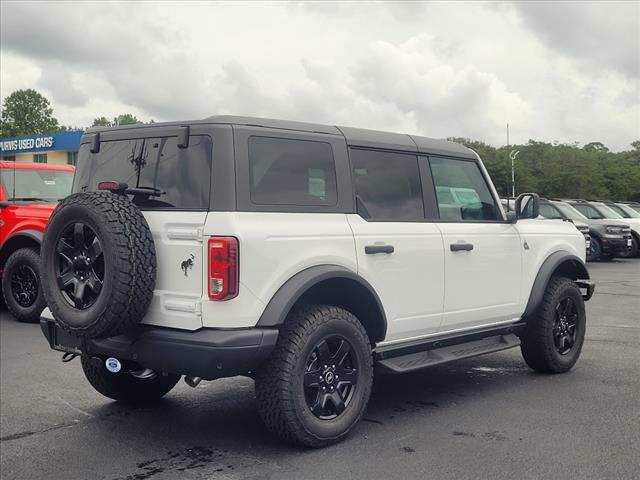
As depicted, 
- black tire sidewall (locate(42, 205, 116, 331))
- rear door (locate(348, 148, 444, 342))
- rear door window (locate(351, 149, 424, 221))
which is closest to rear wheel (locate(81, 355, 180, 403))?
black tire sidewall (locate(42, 205, 116, 331))

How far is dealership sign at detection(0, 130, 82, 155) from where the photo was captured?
47.6 metres

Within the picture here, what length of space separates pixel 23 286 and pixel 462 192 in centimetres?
607

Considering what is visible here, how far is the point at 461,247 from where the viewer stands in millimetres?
5398

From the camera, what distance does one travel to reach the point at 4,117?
102 metres

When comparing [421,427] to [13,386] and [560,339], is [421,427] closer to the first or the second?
[560,339]

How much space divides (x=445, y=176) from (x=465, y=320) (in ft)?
3.59

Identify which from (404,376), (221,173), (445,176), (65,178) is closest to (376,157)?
(445,176)

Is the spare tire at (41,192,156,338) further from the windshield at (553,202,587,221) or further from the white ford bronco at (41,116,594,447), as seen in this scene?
the windshield at (553,202,587,221)

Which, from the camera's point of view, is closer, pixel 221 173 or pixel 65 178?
pixel 221 173

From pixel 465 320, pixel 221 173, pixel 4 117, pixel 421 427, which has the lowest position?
pixel 421 427

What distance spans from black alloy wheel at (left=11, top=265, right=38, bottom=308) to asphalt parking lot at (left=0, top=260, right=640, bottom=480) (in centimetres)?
248

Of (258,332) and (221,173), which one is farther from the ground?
(221,173)

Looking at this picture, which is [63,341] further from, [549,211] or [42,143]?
[42,143]

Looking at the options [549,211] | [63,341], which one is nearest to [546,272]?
[63,341]
